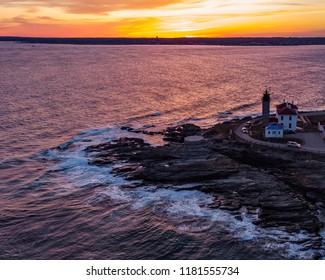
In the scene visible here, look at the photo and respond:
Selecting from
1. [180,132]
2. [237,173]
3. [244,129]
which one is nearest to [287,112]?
[244,129]

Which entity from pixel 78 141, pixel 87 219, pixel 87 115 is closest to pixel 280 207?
pixel 87 219

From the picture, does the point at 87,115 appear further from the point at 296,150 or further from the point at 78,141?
the point at 296,150

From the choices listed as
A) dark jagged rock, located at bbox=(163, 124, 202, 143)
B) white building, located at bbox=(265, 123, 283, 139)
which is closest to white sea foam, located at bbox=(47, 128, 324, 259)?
dark jagged rock, located at bbox=(163, 124, 202, 143)

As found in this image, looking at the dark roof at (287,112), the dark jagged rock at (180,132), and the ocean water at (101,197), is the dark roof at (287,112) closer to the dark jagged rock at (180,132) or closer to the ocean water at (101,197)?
the dark jagged rock at (180,132)

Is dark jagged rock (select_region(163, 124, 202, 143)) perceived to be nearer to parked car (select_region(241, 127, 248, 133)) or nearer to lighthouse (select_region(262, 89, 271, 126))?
parked car (select_region(241, 127, 248, 133))

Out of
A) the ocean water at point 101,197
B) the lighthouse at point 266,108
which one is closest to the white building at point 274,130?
the lighthouse at point 266,108

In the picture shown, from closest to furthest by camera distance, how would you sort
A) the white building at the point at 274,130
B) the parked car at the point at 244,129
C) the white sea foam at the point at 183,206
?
the white sea foam at the point at 183,206 → the white building at the point at 274,130 → the parked car at the point at 244,129
